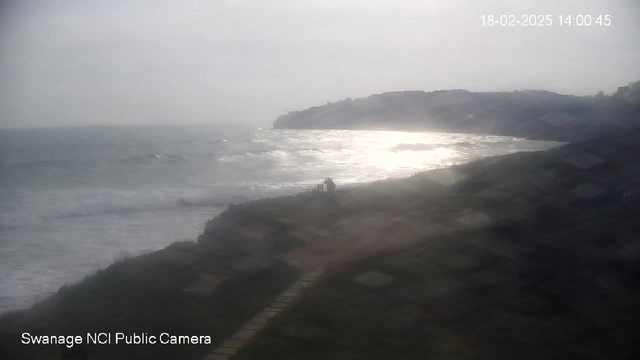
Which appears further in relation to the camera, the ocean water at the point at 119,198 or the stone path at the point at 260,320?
the ocean water at the point at 119,198

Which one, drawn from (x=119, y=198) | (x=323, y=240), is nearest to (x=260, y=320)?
(x=323, y=240)

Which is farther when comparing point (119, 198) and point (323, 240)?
point (119, 198)

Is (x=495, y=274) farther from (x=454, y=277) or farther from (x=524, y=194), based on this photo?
(x=524, y=194)

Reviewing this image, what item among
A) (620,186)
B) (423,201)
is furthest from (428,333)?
(620,186)

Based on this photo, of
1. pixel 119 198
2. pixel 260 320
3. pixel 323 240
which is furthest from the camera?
pixel 119 198

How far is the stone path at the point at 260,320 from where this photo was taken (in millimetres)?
6883

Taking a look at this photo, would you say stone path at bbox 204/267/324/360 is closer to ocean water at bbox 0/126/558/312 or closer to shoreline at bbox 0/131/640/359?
shoreline at bbox 0/131/640/359

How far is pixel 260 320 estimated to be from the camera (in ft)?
25.7

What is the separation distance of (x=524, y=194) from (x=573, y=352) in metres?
8.57

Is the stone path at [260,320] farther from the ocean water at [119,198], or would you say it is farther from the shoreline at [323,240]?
the ocean water at [119,198]

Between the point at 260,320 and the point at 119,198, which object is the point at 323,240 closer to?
the point at 260,320

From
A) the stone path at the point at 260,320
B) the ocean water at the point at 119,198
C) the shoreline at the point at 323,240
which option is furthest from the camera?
the ocean water at the point at 119,198

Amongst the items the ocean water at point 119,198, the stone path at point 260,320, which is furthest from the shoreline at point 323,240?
the ocean water at point 119,198

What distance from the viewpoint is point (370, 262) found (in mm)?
10258
